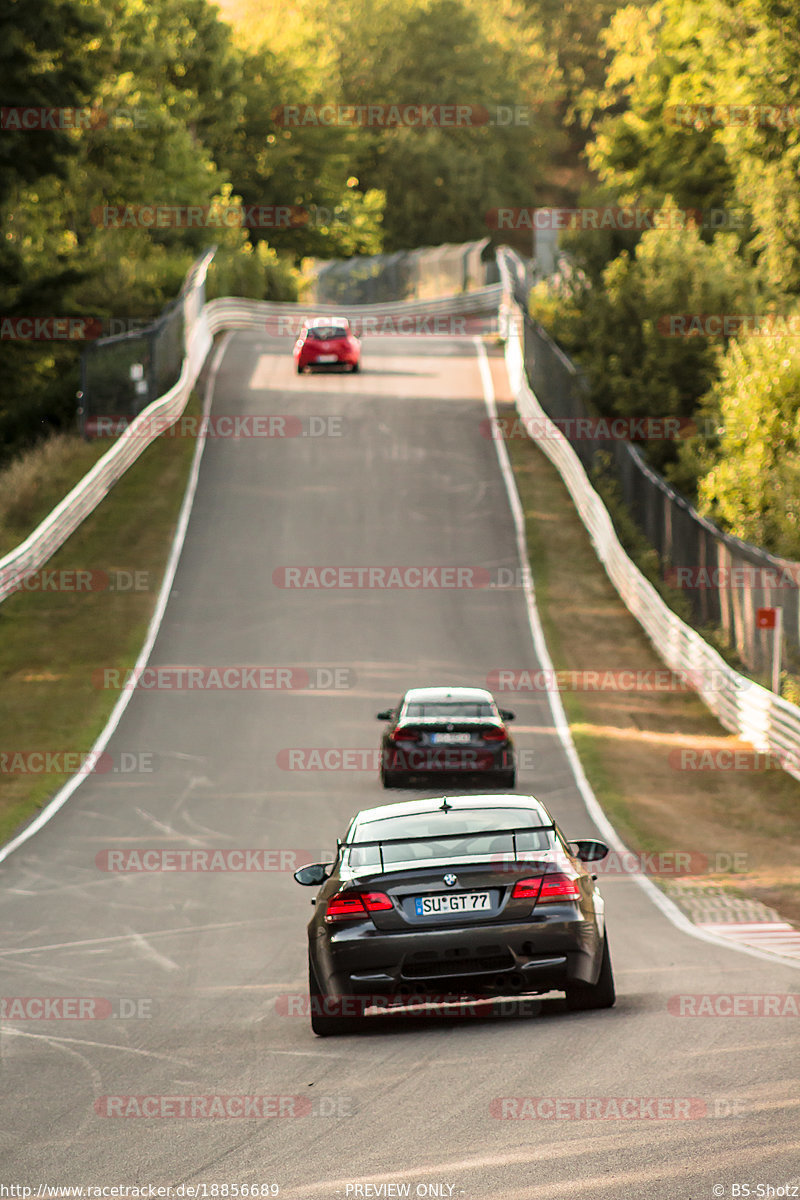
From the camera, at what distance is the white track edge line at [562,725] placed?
1216 cm

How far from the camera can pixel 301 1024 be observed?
932cm

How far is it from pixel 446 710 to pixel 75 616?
12450 millimetres

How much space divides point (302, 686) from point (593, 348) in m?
24.9

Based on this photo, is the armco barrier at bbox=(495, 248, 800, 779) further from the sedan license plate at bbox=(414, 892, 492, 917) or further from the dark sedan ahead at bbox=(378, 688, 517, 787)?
the sedan license plate at bbox=(414, 892, 492, 917)

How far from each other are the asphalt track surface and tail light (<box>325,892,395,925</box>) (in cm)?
70

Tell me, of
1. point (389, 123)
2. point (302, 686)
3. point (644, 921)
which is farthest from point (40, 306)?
point (389, 123)

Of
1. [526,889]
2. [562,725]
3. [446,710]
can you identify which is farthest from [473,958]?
[562,725]

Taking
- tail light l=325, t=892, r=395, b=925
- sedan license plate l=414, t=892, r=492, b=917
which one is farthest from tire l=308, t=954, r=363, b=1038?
sedan license plate l=414, t=892, r=492, b=917

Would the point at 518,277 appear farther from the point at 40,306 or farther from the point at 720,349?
the point at 40,306

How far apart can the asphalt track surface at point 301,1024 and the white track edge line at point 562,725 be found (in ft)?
0.74

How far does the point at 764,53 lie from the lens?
51.2 meters

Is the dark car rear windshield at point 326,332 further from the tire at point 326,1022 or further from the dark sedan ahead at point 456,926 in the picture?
the tire at point 326,1022

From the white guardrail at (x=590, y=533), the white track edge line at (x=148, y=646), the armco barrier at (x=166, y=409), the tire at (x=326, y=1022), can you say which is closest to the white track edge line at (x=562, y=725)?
the white guardrail at (x=590, y=533)

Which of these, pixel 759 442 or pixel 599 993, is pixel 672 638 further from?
pixel 599 993
